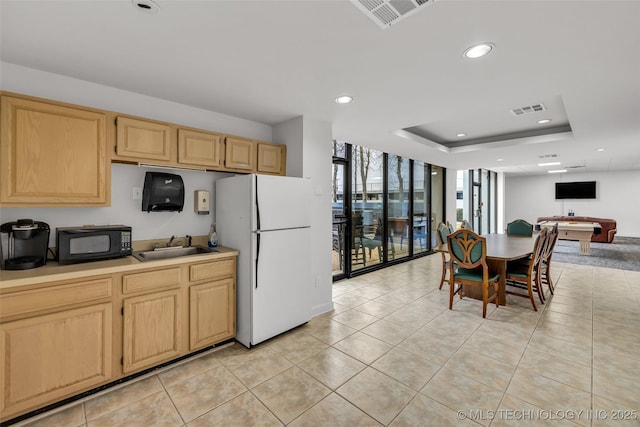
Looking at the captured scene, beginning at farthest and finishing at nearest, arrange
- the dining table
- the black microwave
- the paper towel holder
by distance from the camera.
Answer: the dining table < the paper towel holder < the black microwave

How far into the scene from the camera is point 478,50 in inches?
76.8

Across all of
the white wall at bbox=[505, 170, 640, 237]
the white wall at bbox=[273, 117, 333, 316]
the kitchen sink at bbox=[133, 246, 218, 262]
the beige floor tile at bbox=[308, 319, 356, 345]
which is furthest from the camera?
the white wall at bbox=[505, 170, 640, 237]

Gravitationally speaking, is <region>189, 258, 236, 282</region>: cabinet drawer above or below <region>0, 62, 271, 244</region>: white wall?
below

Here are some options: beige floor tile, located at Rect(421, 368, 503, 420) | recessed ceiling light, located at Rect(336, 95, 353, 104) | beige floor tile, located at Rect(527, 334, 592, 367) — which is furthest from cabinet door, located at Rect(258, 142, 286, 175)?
beige floor tile, located at Rect(527, 334, 592, 367)

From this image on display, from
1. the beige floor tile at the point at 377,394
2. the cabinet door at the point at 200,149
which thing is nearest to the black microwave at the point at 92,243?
the cabinet door at the point at 200,149

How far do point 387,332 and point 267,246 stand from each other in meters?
1.56

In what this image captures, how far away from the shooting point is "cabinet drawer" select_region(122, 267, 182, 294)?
7.22 feet

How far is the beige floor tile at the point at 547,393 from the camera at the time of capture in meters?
1.95

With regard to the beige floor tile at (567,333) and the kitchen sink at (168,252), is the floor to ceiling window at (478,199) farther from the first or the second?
the kitchen sink at (168,252)

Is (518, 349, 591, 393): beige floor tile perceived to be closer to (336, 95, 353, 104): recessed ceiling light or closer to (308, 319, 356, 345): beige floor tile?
(308, 319, 356, 345): beige floor tile

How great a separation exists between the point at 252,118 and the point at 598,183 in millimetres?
13266

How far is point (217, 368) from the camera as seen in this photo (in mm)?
2420

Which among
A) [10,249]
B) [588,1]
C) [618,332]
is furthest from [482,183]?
[10,249]

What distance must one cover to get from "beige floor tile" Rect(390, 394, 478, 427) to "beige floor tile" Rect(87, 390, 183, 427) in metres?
1.42
